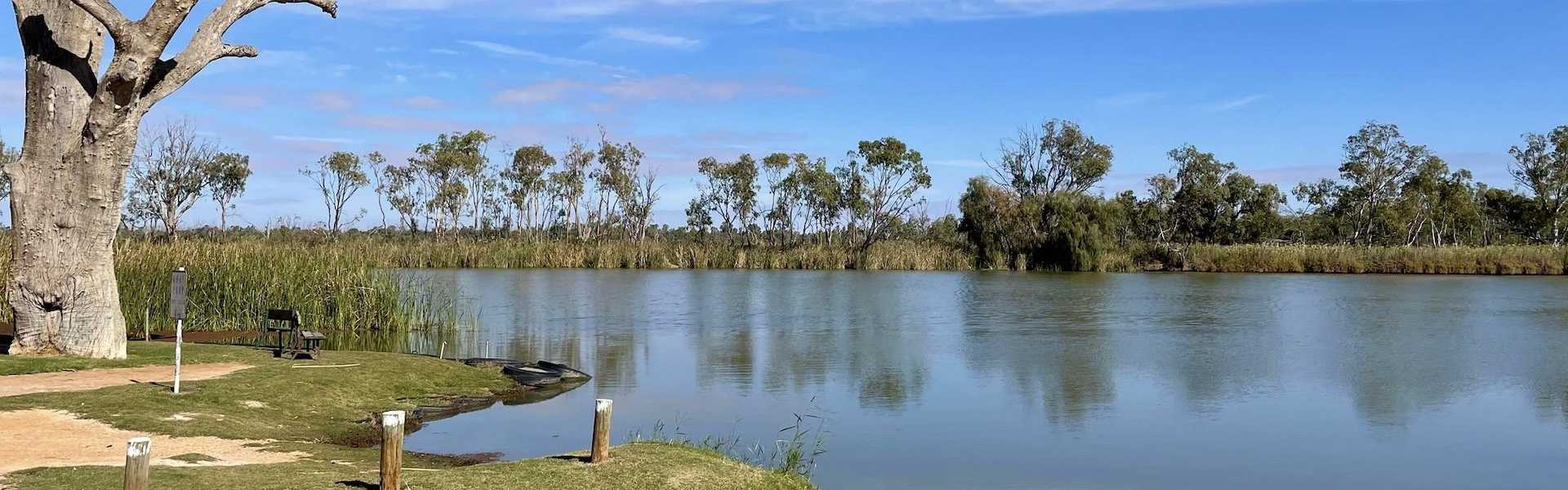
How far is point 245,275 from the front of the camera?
18.7 meters

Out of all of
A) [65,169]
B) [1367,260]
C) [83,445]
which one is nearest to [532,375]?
[65,169]

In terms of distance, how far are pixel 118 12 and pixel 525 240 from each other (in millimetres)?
45712

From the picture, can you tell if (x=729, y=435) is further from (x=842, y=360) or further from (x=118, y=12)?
(x=118, y=12)

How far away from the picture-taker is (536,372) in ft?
46.0

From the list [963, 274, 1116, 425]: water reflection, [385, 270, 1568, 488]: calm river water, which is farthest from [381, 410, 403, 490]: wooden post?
[963, 274, 1116, 425]: water reflection

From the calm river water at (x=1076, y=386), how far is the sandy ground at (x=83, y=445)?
1.91 metres

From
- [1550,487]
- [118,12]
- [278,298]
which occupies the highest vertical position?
[118,12]

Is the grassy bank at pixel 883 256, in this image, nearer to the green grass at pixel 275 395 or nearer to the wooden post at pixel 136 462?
the green grass at pixel 275 395

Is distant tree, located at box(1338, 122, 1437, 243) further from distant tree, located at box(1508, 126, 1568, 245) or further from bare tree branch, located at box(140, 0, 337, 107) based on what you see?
bare tree branch, located at box(140, 0, 337, 107)

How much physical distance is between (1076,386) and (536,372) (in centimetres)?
653

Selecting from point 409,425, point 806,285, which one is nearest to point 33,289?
point 409,425

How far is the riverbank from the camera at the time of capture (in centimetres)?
710

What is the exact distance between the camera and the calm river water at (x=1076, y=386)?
32.4 ft

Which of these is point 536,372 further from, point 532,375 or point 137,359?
point 137,359
